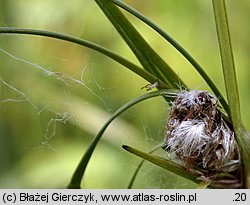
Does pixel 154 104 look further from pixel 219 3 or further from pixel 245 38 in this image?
pixel 219 3

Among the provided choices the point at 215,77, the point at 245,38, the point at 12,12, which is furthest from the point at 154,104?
the point at 12,12

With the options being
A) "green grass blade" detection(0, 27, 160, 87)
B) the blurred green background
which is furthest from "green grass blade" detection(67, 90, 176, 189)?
the blurred green background

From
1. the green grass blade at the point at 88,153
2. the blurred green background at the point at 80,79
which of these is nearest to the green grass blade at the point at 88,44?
the green grass blade at the point at 88,153

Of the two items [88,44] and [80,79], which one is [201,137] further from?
[80,79]

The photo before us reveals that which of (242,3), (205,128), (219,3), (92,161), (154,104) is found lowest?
(205,128)

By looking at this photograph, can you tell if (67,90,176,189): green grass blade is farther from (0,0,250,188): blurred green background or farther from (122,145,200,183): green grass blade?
(0,0,250,188): blurred green background

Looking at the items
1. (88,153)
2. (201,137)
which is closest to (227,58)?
(201,137)

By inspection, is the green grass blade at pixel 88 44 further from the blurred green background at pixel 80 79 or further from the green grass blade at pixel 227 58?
the blurred green background at pixel 80 79
